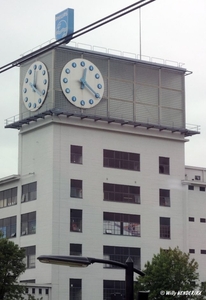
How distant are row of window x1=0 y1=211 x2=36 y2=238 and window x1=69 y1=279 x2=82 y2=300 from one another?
7.38 metres

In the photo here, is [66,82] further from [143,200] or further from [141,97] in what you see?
[143,200]

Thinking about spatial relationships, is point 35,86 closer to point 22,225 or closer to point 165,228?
point 22,225

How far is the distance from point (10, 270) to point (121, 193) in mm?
20518

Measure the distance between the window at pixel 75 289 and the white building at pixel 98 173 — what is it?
0.12 meters

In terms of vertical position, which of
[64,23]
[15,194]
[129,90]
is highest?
[64,23]

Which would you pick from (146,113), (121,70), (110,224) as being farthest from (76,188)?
(121,70)

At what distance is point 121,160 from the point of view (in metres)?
88.8

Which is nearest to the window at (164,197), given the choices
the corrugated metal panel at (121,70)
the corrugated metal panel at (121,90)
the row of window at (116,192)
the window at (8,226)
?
the row of window at (116,192)

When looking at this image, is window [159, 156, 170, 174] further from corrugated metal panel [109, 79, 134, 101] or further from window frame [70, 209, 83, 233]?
window frame [70, 209, 83, 233]

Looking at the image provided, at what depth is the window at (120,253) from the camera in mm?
85356

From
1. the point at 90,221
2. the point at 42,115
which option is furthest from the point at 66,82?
the point at 90,221

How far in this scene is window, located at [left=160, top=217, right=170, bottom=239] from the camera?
89.8 meters

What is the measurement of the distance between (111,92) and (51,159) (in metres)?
11.6

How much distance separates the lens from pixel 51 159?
84000 mm
